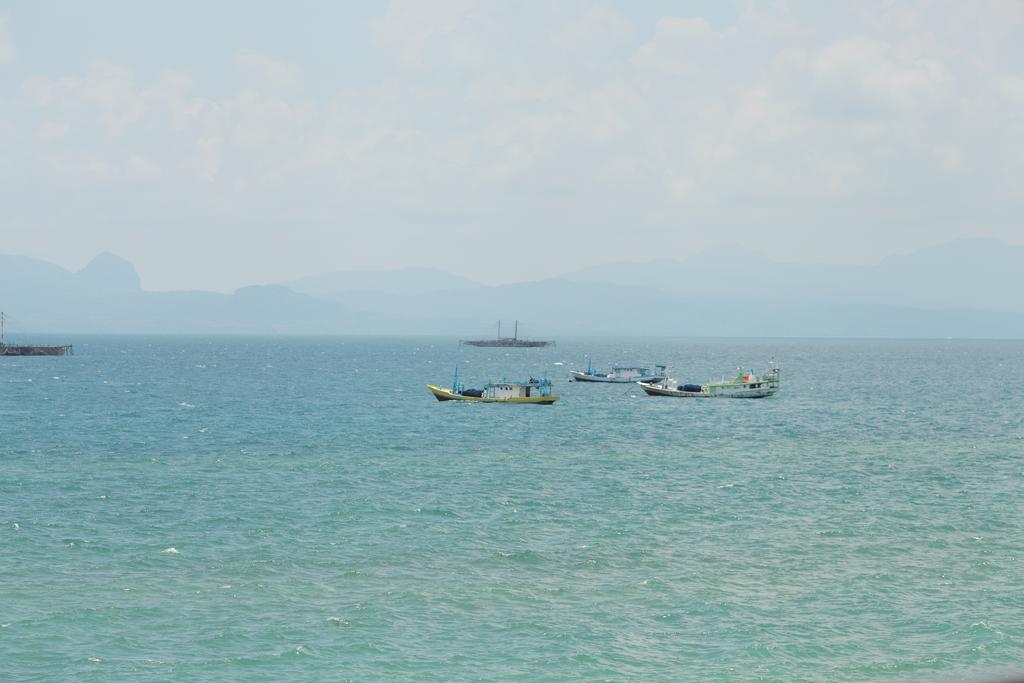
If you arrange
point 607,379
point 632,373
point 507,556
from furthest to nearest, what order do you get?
point 607,379 < point 632,373 < point 507,556

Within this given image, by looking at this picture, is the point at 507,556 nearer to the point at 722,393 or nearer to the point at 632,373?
the point at 722,393

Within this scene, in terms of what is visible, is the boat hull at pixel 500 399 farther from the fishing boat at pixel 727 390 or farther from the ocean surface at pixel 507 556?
the ocean surface at pixel 507 556

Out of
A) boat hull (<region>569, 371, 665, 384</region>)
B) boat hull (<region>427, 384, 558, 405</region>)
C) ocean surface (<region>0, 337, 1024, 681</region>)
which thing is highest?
boat hull (<region>569, 371, 665, 384</region>)

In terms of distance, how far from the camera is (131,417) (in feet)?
323

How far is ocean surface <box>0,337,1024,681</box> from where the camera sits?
29406 mm

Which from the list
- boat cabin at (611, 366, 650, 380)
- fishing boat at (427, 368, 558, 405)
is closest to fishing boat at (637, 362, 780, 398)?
fishing boat at (427, 368, 558, 405)

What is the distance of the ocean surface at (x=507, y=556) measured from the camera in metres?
29.4

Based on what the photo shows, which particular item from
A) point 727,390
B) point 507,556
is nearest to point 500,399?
point 727,390

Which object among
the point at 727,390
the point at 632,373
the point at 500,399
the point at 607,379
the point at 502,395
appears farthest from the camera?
the point at 607,379

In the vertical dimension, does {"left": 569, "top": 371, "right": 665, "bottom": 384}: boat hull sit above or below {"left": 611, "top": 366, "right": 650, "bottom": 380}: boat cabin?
below

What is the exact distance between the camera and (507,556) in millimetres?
40469

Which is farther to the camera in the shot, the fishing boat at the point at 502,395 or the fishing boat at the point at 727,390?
the fishing boat at the point at 727,390

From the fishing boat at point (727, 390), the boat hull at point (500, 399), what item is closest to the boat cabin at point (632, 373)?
the fishing boat at point (727, 390)

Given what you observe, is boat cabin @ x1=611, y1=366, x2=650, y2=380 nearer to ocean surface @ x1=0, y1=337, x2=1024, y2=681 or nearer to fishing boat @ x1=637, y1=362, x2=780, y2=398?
fishing boat @ x1=637, y1=362, x2=780, y2=398
